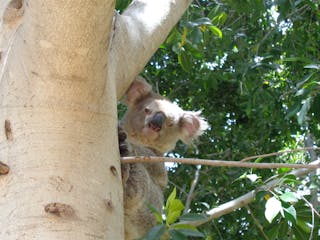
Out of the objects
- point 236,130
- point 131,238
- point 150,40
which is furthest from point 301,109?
point 236,130

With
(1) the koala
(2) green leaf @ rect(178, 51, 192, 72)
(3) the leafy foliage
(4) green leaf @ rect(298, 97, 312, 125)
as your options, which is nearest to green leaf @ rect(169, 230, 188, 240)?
(3) the leafy foliage

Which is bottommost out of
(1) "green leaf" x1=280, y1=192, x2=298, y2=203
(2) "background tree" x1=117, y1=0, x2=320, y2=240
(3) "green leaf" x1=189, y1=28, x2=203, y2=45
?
(2) "background tree" x1=117, y1=0, x2=320, y2=240

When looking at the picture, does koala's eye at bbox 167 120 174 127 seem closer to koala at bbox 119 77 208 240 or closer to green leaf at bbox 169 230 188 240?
koala at bbox 119 77 208 240

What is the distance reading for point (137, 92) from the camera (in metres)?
3.85

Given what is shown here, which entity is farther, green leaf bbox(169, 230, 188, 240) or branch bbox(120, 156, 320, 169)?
green leaf bbox(169, 230, 188, 240)

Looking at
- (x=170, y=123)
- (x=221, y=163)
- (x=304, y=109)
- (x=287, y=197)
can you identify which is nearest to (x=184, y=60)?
(x=304, y=109)

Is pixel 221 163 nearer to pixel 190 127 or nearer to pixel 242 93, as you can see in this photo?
pixel 190 127

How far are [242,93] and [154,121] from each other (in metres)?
1.35

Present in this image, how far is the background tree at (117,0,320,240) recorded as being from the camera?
4578 mm

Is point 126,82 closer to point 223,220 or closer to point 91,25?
point 91,25

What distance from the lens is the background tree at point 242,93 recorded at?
15.0 ft

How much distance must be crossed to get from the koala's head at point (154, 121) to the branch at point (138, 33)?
58.7 inches

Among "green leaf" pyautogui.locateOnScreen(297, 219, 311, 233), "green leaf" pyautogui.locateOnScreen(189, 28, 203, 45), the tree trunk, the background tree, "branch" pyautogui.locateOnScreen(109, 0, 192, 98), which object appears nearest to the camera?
the tree trunk

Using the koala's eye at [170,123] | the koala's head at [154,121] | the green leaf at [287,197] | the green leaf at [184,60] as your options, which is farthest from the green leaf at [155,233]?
the koala's eye at [170,123]
